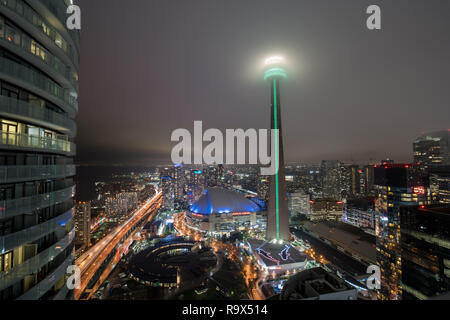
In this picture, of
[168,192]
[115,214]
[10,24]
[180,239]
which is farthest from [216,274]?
[168,192]

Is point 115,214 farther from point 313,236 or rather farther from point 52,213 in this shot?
point 52,213

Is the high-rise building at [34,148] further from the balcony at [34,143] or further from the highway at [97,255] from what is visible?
the highway at [97,255]

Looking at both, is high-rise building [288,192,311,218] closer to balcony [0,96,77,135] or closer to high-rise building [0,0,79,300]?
high-rise building [0,0,79,300]

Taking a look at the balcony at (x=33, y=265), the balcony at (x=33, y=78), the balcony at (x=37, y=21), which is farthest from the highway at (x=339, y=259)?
the balcony at (x=37, y=21)

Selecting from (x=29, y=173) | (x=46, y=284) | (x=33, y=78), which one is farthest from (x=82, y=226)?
(x=33, y=78)

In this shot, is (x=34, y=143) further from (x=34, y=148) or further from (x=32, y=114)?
(x=32, y=114)
